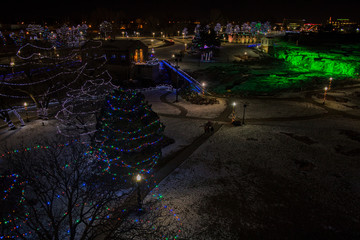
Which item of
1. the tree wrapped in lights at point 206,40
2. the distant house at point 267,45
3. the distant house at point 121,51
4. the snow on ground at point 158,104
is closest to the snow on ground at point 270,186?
the snow on ground at point 158,104

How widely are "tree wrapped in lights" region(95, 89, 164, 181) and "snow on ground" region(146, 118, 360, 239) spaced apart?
8.96 feet

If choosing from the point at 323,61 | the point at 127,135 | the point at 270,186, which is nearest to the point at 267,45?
the point at 323,61

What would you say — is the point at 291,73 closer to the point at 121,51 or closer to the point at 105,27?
the point at 121,51

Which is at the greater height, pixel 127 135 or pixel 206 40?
pixel 206 40

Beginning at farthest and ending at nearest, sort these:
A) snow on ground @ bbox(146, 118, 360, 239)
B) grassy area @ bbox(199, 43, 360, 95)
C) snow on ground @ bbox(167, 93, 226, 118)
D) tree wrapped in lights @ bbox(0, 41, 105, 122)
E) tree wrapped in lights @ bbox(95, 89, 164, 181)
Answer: grassy area @ bbox(199, 43, 360, 95) → snow on ground @ bbox(167, 93, 226, 118) → tree wrapped in lights @ bbox(0, 41, 105, 122) → tree wrapped in lights @ bbox(95, 89, 164, 181) → snow on ground @ bbox(146, 118, 360, 239)

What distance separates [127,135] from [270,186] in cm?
995

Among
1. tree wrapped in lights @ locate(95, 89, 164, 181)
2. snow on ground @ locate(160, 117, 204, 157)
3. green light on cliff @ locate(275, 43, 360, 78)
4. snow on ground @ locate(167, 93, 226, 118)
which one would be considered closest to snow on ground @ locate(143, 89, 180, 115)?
snow on ground @ locate(167, 93, 226, 118)

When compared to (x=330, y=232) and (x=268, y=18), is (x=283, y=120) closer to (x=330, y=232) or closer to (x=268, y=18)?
(x=330, y=232)

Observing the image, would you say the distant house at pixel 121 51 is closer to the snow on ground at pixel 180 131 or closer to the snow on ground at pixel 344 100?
the snow on ground at pixel 180 131

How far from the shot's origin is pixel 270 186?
16219mm

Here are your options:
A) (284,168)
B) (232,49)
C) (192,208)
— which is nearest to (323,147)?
(284,168)

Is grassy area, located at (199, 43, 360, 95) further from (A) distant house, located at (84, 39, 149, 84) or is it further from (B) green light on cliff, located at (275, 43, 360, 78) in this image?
(A) distant house, located at (84, 39, 149, 84)

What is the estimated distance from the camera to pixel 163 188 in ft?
53.4

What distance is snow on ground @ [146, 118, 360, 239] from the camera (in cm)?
1305
